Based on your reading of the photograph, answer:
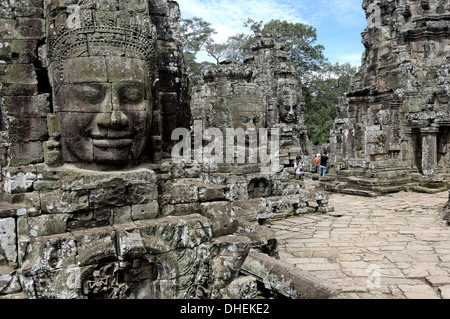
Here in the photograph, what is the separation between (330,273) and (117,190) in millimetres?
3034

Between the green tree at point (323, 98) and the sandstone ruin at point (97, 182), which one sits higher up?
the green tree at point (323, 98)

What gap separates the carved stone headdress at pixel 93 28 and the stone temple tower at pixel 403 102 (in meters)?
9.99

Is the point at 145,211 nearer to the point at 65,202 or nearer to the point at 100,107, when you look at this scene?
the point at 65,202

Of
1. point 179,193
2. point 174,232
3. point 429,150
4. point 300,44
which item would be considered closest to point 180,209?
point 179,193

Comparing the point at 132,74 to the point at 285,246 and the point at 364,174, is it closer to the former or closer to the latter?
the point at 285,246

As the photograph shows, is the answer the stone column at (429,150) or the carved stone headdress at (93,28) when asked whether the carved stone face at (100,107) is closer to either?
the carved stone headdress at (93,28)

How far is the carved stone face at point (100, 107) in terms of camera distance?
9.99 ft

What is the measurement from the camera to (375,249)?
18.8ft

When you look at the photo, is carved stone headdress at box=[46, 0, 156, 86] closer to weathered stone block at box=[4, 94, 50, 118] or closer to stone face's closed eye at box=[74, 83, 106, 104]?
stone face's closed eye at box=[74, 83, 106, 104]

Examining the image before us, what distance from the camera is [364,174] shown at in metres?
12.0

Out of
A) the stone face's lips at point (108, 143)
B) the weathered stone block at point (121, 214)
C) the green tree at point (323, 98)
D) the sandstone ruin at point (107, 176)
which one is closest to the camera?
the sandstone ruin at point (107, 176)

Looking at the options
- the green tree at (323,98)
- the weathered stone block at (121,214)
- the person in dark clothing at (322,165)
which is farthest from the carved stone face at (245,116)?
the green tree at (323,98)

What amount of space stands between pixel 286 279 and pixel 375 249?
9.69 ft

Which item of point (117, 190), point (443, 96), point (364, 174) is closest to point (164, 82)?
point (117, 190)
